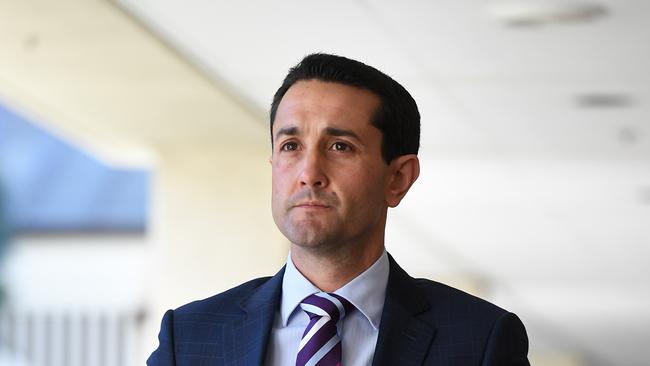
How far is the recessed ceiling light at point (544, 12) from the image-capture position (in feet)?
19.9

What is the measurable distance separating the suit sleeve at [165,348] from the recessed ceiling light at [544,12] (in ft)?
12.9

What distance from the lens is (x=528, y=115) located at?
8.38 meters

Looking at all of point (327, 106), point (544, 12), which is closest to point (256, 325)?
point (327, 106)

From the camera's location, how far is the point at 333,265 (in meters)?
2.30

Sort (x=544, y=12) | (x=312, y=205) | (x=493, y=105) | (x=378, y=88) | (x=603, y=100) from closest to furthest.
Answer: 1. (x=312, y=205)
2. (x=378, y=88)
3. (x=544, y=12)
4. (x=603, y=100)
5. (x=493, y=105)

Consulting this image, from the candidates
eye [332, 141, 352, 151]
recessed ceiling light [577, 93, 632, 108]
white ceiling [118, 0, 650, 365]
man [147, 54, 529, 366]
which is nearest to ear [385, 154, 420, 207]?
man [147, 54, 529, 366]

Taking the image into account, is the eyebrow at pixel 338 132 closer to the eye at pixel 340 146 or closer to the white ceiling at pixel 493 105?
the eye at pixel 340 146

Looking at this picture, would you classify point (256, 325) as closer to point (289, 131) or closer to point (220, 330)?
point (220, 330)

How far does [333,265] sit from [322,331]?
0.34 feet

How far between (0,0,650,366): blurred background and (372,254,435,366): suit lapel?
3.78 metres

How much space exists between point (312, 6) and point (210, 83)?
4.80 ft

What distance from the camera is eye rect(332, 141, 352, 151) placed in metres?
2.28

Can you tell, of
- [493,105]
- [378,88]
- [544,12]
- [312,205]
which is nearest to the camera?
[312,205]

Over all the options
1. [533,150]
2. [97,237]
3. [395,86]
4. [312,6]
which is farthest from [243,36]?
[97,237]
